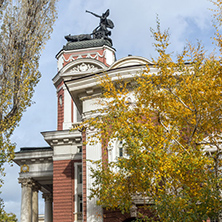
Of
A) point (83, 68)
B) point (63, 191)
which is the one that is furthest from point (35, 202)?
point (83, 68)

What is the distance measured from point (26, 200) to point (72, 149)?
18.8ft

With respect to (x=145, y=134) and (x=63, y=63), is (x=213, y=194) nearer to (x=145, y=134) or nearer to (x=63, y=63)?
(x=145, y=134)

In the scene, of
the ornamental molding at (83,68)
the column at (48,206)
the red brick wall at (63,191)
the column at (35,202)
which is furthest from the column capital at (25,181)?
the ornamental molding at (83,68)

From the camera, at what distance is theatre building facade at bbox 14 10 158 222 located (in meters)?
19.4

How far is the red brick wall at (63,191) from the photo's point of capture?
25.0 meters

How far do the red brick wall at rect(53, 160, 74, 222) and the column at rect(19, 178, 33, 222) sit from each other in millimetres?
3918

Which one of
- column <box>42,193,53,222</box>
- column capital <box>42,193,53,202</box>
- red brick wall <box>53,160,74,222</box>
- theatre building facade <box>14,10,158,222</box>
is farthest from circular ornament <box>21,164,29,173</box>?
column capital <box>42,193,53,202</box>

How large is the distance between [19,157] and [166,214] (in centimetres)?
1921

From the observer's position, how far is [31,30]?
53.6ft

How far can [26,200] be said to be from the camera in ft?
93.7

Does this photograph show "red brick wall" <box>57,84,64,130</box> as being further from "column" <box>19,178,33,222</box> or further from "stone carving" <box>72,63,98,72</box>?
"column" <box>19,178,33,222</box>

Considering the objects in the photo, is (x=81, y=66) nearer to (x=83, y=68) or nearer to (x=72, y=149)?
(x=83, y=68)

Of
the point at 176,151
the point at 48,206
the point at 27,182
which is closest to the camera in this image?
the point at 176,151

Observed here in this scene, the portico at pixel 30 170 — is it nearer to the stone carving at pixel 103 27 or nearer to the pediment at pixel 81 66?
the pediment at pixel 81 66
